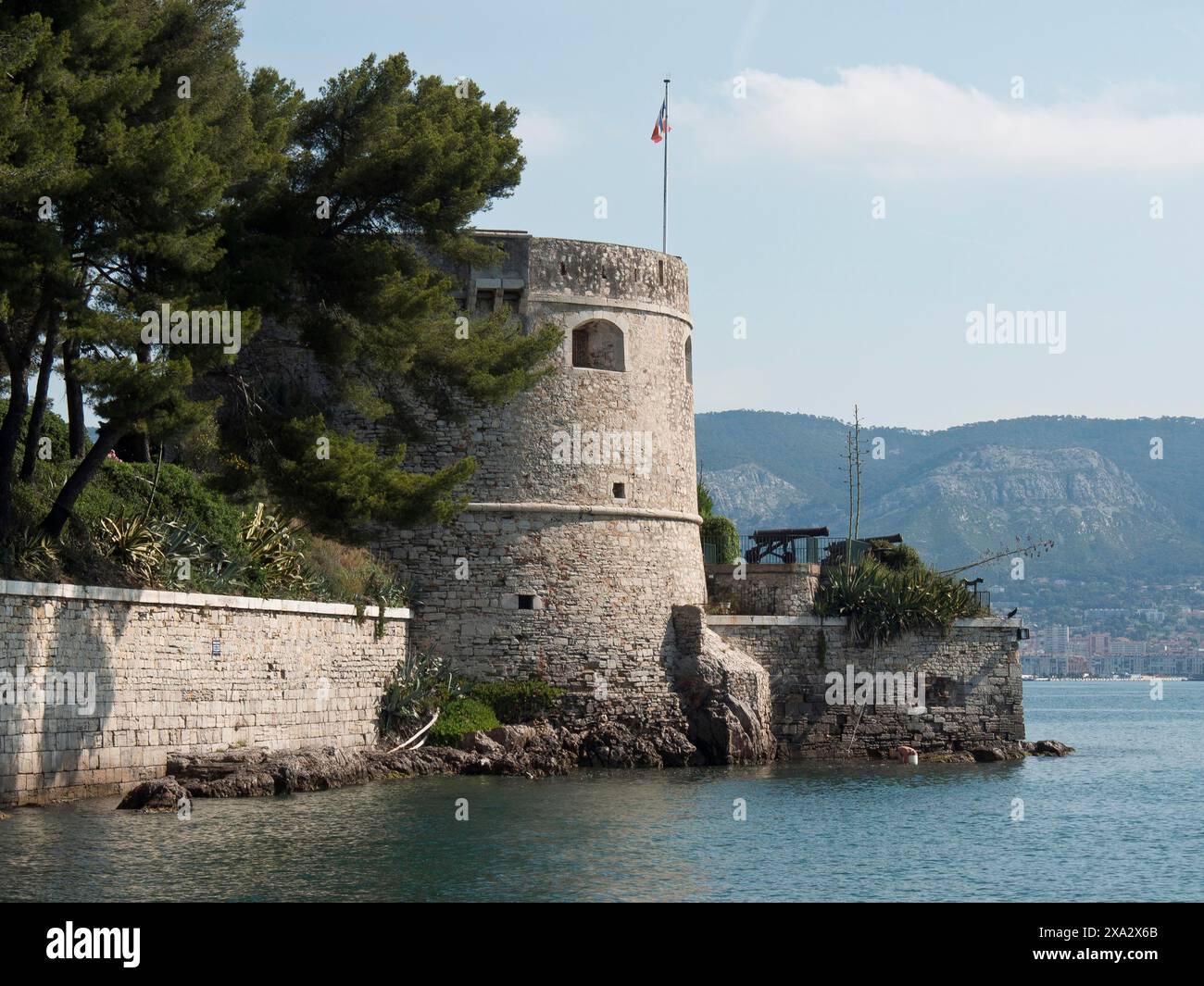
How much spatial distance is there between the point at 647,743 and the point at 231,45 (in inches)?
483

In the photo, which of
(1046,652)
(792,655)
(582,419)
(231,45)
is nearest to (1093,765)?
(792,655)

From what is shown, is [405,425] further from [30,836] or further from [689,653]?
[30,836]

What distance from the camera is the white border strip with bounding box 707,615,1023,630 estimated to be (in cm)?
2886

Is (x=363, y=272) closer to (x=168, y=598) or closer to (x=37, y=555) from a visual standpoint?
(x=168, y=598)

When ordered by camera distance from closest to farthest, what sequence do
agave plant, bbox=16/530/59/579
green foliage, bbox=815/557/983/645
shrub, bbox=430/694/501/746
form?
agave plant, bbox=16/530/59/579 → shrub, bbox=430/694/501/746 → green foliage, bbox=815/557/983/645

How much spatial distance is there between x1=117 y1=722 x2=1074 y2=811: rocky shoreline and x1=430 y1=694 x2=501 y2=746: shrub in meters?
0.17

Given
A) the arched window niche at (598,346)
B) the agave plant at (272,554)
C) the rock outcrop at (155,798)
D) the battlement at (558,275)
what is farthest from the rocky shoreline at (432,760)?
the battlement at (558,275)

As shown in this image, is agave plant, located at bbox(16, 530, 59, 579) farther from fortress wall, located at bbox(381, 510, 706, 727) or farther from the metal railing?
the metal railing

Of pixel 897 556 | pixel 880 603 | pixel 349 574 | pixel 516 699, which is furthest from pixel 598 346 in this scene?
pixel 897 556

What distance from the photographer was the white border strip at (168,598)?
17750 mm

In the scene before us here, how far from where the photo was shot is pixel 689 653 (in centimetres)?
2764

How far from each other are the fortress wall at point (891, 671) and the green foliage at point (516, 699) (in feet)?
11.8

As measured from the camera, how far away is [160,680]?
65.1 ft

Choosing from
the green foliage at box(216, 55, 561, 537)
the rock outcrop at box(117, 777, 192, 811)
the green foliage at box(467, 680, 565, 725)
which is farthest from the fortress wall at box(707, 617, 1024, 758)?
the rock outcrop at box(117, 777, 192, 811)
